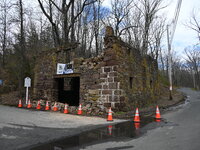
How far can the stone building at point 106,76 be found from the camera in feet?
35.1

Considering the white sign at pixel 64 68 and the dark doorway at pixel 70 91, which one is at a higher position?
the white sign at pixel 64 68

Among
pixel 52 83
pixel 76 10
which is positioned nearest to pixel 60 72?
pixel 52 83

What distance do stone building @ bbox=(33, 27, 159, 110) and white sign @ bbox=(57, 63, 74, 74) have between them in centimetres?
28

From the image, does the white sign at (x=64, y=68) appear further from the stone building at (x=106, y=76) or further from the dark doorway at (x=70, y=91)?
the dark doorway at (x=70, y=91)

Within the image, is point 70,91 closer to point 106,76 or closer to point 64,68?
point 64,68

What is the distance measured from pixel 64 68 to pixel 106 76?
3699mm

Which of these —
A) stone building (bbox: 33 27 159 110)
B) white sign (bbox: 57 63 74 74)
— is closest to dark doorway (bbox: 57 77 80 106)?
stone building (bbox: 33 27 159 110)

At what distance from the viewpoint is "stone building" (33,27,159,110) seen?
10695 millimetres

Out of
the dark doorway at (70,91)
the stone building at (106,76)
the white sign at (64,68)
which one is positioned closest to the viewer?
the stone building at (106,76)

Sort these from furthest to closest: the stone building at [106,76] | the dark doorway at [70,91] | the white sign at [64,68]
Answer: the dark doorway at [70,91] < the white sign at [64,68] < the stone building at [106,76]

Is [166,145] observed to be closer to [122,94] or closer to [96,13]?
[122,94]

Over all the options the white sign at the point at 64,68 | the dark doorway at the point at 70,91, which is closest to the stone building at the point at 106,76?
the white sign at the point at 64,68

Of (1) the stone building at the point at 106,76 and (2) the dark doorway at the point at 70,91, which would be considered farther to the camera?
(2) the dark doorway at the point at 70,91

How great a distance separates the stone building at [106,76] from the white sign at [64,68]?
0.28 meters
